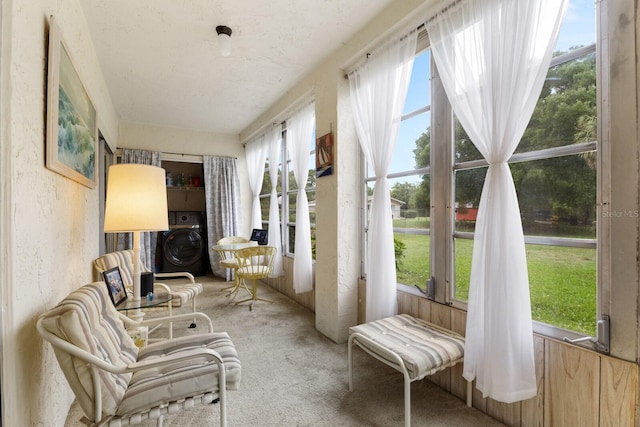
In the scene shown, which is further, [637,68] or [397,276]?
[397,276]

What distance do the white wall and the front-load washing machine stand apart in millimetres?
3716

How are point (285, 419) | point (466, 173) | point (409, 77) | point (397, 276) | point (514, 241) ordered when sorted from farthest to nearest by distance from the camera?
point (397, 276) < point (409, 77) < point (466, 173) < point (285, 419) < point (514, 241)

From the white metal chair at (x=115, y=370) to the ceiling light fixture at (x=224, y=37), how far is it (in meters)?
2.04

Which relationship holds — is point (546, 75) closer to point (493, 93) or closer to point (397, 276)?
point (493, 93)

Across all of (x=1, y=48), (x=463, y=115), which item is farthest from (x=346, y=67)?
(x=1, y=48)

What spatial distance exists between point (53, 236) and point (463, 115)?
2363mm

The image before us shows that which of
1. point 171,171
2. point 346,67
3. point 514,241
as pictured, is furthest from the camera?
point 171,171

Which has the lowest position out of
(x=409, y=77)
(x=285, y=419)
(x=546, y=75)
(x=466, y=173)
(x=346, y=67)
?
(x=285, y=419)

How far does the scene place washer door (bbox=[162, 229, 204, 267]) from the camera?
529 centimetres

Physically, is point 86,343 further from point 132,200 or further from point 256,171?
point 256,171

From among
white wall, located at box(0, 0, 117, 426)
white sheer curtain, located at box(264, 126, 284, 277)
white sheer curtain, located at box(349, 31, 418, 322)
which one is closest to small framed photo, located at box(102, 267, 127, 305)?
white wall, located at box(0, 0, 117, 426)

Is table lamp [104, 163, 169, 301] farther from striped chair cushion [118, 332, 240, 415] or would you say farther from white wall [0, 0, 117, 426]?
striped chair cushion [118, 332, 240, 415]

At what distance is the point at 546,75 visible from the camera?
1.46 meters

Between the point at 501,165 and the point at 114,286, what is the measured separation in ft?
8.43
